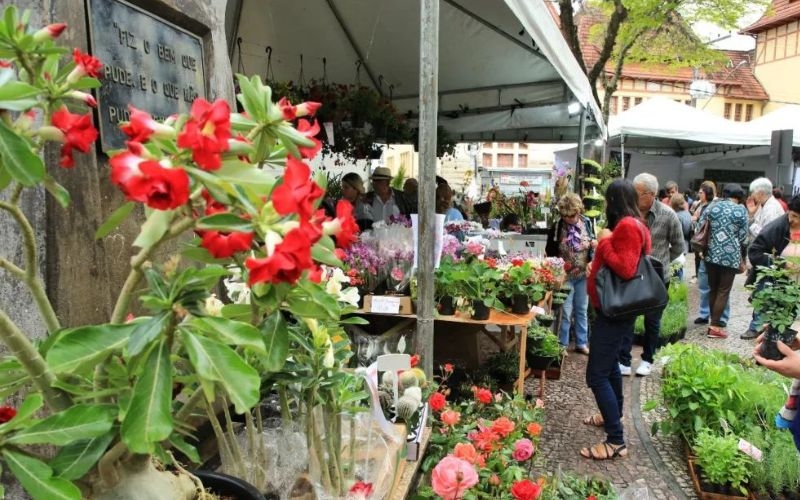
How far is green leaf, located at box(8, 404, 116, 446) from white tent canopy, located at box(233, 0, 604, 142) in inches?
137

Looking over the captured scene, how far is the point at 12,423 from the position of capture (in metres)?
0.77

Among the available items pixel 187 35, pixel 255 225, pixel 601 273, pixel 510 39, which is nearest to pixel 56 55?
pixel 255 225

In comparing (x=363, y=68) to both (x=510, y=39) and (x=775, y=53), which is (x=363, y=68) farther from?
(x=775, y=53)

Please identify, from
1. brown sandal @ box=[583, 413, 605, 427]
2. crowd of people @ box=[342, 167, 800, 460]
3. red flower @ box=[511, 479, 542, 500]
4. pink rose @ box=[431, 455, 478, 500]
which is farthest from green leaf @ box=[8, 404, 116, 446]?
brown sandal @ box=[583, 413, 605, 427]

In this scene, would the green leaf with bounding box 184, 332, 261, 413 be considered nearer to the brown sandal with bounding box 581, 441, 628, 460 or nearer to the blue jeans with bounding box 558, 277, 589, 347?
the brown sandal with bounding box 581, 441, 628, 460

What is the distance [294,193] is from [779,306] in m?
2.59

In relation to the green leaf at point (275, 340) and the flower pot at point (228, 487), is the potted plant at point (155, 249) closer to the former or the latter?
the green leaf at point (275, 340)

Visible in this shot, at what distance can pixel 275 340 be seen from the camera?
90 cm

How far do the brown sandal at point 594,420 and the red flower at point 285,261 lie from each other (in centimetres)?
418

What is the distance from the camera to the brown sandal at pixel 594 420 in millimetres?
4312

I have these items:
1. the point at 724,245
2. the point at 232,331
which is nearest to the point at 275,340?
the point at 232,331

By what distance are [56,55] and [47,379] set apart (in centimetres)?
49

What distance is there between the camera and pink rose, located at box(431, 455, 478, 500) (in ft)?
5.16

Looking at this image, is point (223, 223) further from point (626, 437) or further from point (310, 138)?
point (626, 437)
